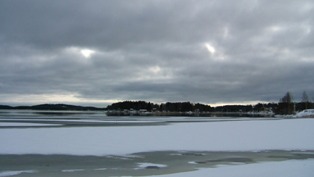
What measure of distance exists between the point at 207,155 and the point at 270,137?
9649 mm

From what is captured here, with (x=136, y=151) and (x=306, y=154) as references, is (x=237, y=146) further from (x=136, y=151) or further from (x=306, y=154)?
(x=136, y=151)

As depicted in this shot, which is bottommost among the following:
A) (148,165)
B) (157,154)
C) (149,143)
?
(148,165)

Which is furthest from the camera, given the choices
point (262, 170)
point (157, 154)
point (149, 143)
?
point (149, 143)

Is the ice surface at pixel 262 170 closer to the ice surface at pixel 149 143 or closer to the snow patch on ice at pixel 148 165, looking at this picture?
the snow patch on ice at pixel 148 165

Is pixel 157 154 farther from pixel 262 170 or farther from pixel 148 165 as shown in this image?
pixel 262 170

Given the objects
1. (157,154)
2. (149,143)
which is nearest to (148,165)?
(157,154)

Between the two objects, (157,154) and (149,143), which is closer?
(157,154)

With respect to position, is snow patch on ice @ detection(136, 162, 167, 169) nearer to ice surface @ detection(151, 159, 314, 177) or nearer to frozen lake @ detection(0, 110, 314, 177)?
frozen lake @ detection(0, 110, 314, 177)

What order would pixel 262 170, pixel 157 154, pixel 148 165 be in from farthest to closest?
pixel 157 154
pixel 148 165
pixel 262 170

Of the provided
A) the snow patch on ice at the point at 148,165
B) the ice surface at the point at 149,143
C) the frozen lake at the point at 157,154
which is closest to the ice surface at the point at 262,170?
the frozen lake at the point at 157,154

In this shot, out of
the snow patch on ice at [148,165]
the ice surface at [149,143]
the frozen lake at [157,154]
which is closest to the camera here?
the frozen lake at [157,154]

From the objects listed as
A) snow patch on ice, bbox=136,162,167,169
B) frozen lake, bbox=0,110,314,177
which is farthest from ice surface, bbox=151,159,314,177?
snow patch on ice, bbox=136,162,167,169

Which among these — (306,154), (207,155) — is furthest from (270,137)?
(207,155)

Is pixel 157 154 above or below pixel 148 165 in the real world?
above
